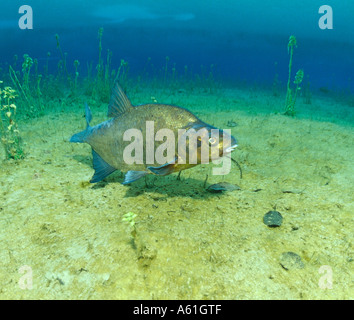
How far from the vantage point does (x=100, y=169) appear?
11.3 ft

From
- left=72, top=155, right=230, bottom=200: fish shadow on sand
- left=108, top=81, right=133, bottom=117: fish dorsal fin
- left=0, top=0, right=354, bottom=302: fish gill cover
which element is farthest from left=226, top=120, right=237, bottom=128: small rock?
left=108, top=81, right=133, bottom=117: fish dorsal fin

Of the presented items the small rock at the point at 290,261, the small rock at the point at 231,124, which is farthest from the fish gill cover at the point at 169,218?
the small rock at the point at 231,124

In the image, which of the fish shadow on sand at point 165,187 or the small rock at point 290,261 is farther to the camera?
the fish shadow on sand at point 165,187

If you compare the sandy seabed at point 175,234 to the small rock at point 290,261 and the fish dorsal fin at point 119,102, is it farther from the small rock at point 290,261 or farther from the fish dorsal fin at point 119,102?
the fish dorsal fin at point 119,102

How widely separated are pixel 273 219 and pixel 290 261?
1.97 ft

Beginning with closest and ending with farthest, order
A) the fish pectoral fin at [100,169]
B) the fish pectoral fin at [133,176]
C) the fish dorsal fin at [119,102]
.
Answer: the fish pectoral fin at [133,176]
the fish dorsal fin at [119,102]
the fish pectoral fin at [100,169]

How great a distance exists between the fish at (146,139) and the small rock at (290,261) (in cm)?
115

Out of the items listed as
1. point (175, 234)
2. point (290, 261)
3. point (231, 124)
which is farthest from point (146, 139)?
point (231, 124)

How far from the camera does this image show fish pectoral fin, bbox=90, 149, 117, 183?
333cm

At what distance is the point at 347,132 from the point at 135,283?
690 centimetres

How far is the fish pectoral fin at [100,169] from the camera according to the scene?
131 inches

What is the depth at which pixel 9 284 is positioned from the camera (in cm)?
198

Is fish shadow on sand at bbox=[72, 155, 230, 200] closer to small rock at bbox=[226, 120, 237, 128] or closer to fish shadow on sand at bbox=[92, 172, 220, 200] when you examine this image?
fish shadow on sand at bbox=[92, 172, 220, 200]

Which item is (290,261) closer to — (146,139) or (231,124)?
(146,139)
